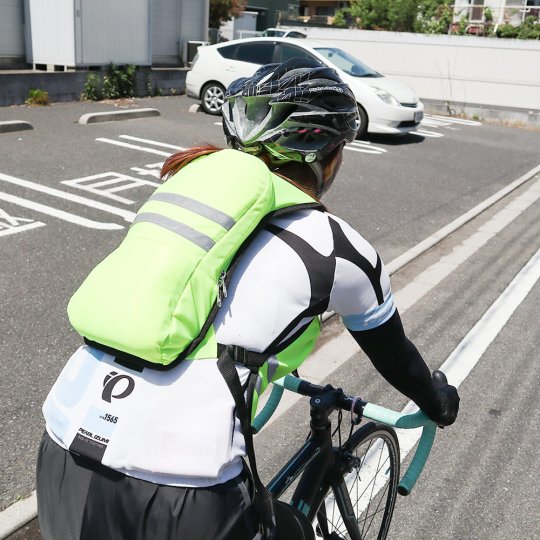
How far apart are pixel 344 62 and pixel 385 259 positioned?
28.0ft

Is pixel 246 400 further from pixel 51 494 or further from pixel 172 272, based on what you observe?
pixel 51 494

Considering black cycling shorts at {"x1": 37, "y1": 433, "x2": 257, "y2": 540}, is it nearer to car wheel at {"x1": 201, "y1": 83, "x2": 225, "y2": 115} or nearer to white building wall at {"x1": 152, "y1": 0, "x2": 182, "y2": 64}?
car wheel at {"x1": 201, "y1": 83, "x2": 225, "y2": 115}

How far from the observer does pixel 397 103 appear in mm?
12984

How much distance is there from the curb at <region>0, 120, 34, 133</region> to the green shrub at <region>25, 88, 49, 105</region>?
2695 millimetres

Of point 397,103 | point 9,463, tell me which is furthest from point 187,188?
point 397,103

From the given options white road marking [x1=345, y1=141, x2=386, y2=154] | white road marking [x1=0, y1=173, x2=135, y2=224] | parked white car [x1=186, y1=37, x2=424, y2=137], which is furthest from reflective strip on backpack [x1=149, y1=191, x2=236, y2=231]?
parked white car [x1=186, y1=37, x2=424, y2=137]

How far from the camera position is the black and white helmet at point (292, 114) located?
1.69m

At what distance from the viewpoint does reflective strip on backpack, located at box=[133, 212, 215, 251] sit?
4.56 ft

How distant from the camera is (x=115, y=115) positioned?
1267cm

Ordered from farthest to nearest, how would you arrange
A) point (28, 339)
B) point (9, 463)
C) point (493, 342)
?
point (493, 342), point (28, 339), point (9, 463)

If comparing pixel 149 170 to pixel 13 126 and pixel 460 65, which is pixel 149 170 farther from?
pixel 460 65

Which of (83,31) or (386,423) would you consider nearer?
(386,423)

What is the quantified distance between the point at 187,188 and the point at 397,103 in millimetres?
12222

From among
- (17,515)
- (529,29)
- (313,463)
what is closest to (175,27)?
(529,29)
